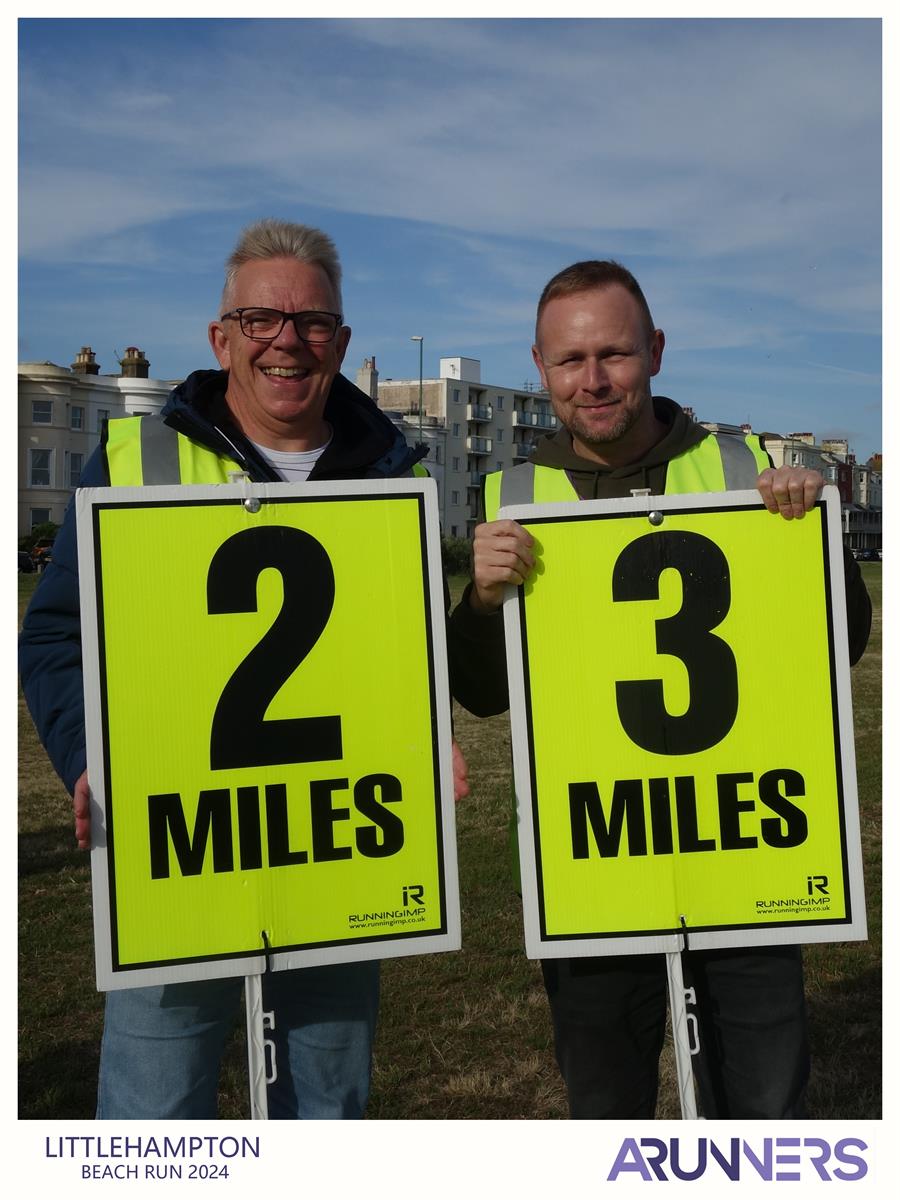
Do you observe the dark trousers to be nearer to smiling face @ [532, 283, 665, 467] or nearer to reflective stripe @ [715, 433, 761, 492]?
reflective stripe @ [715, 433, 761, 492]

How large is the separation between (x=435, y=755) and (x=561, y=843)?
1.23 ft

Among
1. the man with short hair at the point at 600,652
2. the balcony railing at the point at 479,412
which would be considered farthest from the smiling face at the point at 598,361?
the balcony railing at the point at 479,412

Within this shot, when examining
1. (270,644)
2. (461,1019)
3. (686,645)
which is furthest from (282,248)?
(461,1019)

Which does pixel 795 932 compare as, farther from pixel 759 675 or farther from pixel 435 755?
pixel 435 755

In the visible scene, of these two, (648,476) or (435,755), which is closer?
(435,755)

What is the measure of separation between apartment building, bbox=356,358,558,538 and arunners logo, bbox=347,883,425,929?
77712 mm

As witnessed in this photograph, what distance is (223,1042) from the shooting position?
3.14 m

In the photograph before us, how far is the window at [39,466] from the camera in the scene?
6066cm

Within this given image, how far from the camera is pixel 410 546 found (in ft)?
9.61

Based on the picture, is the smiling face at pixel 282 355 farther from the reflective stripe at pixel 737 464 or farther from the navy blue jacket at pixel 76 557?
the reflective stripe at pixel 737 464

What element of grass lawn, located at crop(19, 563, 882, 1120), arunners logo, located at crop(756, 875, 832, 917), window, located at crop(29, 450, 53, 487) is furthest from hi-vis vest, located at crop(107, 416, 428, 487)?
window, located at crop(29, 450, 53, 487)
